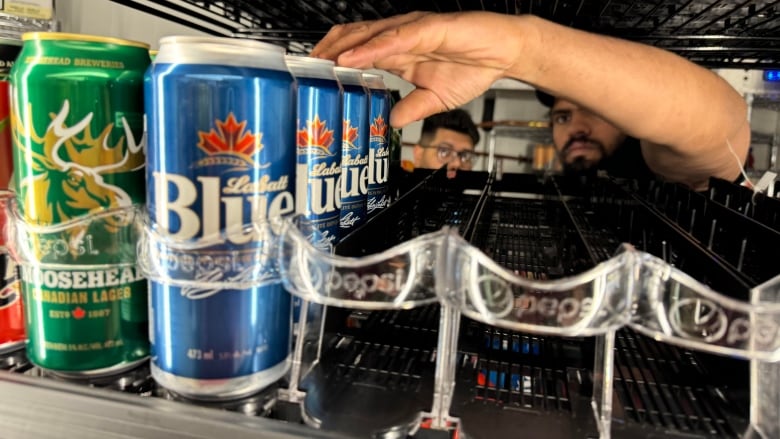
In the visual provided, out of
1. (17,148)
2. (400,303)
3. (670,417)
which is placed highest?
(17,148)

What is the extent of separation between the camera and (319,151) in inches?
23.4

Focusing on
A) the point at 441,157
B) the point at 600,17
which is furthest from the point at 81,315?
the point at 441,157

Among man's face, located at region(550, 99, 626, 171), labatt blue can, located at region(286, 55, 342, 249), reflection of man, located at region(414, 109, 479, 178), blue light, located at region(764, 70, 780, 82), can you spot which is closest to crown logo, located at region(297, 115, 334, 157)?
labatt blue can, located at region(286, 55, 342, 249)

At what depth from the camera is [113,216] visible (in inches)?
20.5

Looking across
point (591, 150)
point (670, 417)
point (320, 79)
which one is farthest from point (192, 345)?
point (591, 150)

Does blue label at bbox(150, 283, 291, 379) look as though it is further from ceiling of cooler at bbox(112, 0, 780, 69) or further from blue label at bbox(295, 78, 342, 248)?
ceiling of cooler at bbox(112, 0, 780, 69)

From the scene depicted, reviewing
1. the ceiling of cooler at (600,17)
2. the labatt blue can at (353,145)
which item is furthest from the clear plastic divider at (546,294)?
the ceiling of cooler at (600,17)

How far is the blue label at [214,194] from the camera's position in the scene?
457 millimetres

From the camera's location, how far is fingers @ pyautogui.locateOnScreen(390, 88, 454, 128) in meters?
0.93

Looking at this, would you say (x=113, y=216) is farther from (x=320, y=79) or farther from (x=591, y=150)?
(x=591, y=150)

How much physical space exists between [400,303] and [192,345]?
0.18 meters

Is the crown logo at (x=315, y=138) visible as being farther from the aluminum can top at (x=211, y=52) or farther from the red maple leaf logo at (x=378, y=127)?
the red maple leaf logo at (x=378, y=127)

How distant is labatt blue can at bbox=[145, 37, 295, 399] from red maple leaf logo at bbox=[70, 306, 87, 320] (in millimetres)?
70

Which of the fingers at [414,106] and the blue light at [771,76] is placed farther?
the blue light at [771,76]
